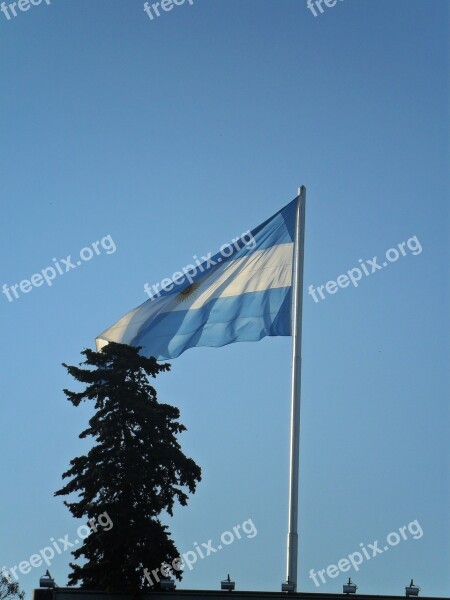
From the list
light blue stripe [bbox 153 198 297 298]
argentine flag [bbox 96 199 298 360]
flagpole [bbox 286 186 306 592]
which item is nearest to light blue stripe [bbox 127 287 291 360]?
argentine flag [bbox 96 199 298 360]

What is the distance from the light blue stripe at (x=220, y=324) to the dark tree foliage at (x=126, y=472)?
128cm

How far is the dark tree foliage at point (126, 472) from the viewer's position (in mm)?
38312

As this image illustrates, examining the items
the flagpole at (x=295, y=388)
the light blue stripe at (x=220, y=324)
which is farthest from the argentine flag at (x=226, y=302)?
the flagpole at (x=295, y=388)

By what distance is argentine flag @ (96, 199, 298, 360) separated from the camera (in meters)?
36.3

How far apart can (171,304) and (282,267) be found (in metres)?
3.96

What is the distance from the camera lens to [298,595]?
109 ft

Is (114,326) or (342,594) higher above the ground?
(114,326)

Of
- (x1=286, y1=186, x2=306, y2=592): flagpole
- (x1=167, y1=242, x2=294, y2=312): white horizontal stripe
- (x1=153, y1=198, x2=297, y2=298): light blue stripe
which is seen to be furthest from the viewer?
(x1=153, y1=198, x2=297, y2=298): light blue stripe

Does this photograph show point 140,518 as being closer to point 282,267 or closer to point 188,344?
point 188,344

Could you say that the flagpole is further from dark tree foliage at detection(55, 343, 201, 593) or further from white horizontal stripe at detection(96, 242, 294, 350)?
dark tree foliage at detection(55, 343, 201, 593)

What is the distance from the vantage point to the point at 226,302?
122ft

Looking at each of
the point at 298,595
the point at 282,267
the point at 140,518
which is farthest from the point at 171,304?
the point at 298,595

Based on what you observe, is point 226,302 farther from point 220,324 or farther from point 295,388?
point 295,388

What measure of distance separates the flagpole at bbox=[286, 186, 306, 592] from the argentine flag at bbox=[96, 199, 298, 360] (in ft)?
1.94
